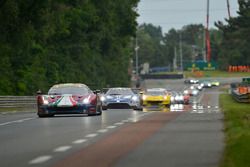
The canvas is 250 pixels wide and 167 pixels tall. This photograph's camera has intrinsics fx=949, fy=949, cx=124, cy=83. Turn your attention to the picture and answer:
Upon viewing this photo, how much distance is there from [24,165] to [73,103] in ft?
62.8

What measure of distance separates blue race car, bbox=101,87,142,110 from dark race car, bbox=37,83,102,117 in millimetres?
13242

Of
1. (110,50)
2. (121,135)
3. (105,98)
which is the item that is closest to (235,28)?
(110,50)

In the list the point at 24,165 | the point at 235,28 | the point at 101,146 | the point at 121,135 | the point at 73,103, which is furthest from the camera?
the point at 235,28

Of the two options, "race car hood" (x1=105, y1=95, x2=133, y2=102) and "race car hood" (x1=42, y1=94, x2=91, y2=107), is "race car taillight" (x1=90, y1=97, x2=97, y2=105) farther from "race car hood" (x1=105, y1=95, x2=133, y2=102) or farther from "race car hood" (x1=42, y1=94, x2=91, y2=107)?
"race car hood" (x1=105, y1=95, x2=133, y2=102)

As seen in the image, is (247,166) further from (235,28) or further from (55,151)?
(235,28)

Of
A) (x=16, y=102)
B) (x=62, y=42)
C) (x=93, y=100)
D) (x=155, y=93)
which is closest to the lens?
(x=93, y=100)

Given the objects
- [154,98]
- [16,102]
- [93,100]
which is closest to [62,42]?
[16,102]

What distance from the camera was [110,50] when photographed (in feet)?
361

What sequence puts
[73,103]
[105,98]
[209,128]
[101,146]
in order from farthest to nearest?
[105,98] → [73,103] → [209,128] → [101,146]

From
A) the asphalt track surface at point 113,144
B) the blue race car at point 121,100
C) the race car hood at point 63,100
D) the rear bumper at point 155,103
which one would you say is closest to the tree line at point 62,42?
the blue race car at point 121,100

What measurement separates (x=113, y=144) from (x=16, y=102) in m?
39.0

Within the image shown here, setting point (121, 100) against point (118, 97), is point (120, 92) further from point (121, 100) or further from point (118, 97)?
point (121, 100)

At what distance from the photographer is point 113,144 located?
18.2 metres

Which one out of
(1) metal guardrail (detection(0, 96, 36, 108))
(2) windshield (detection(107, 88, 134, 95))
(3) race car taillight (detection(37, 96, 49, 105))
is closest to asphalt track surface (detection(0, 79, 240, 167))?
(3) race car taillight (detection(37, 96, 49, 105))
